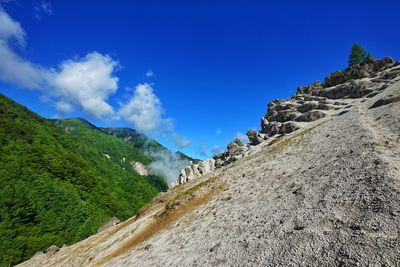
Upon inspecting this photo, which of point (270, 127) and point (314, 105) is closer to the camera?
point (314, 105)

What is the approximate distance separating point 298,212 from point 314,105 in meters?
62.5

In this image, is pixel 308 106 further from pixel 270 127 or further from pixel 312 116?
pixel 312 116

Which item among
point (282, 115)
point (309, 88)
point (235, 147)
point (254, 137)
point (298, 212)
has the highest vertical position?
point (309, 88)

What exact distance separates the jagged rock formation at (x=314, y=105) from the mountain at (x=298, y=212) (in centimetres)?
A: 2271

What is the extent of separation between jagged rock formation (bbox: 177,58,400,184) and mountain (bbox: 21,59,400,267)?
74.5 ft

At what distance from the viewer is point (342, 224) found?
19516mm

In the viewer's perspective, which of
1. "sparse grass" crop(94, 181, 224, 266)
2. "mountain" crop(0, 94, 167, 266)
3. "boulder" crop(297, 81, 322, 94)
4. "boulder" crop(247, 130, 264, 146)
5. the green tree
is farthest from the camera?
the green tree

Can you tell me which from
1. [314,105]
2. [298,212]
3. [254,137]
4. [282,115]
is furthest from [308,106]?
[298,212]

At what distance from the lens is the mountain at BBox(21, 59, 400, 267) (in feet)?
59.1

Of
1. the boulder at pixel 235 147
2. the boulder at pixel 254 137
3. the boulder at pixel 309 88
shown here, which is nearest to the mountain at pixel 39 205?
the boulder at pixel 235 147

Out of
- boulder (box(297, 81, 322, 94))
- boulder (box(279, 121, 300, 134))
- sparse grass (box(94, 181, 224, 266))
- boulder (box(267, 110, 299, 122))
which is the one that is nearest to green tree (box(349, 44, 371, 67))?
boulder (box(297, 81, 322, 94))

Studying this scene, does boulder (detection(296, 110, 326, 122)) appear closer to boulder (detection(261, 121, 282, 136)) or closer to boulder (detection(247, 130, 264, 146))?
boulder (detection(261, 121, 282, 136))

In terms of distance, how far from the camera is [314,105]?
8062cm

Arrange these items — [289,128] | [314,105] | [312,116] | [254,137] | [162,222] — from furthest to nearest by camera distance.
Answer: [254,137]
[314,105]
[312,116]
[289,128]
[162,222]
